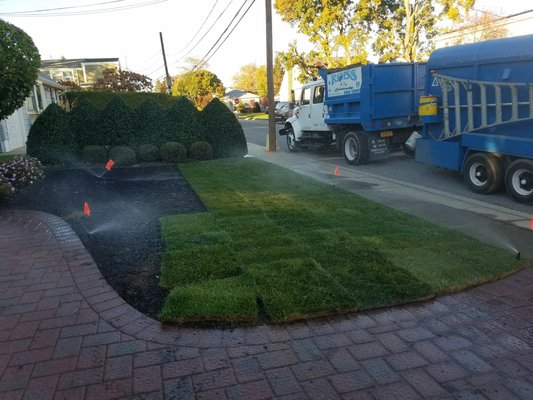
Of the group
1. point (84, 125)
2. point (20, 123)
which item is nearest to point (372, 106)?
point (84, 125)

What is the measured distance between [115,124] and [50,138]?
210cm

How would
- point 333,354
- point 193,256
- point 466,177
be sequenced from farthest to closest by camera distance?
point 466,177, point 193,256, point 333,354

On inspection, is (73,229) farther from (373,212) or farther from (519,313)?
(519,313)

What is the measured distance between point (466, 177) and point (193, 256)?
21.9 ft

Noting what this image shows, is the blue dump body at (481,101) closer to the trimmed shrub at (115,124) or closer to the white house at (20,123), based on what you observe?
the trimmed shrub at (115,124)

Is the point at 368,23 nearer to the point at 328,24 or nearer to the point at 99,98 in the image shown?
the point at 328,24

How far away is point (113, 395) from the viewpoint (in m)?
2.65

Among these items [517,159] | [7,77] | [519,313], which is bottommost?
[519,313]

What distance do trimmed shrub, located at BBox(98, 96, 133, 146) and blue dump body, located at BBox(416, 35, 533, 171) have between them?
987cm

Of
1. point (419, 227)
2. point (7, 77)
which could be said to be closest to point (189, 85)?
point (7, 77)

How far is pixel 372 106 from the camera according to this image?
11906 millimetres

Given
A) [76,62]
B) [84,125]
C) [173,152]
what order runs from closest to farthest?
[84,125], [173,152], [76,62]

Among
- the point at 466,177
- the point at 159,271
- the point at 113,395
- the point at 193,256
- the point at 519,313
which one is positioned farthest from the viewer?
the point at 466,177

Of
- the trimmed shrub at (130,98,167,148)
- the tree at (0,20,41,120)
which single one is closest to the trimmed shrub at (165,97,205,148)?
the trimmed shrub at (130,98,167,148)
